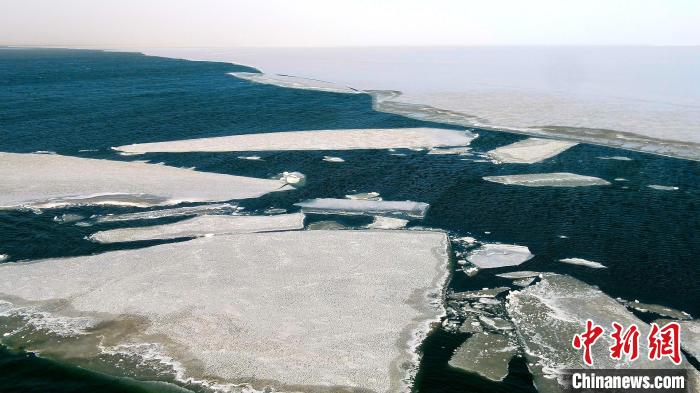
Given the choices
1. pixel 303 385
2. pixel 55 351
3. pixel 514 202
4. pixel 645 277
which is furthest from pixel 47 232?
pixel 645 277

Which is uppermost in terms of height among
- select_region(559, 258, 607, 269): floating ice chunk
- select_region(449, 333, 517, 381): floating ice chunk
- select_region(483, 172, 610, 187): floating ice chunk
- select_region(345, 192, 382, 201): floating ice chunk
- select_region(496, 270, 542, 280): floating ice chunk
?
select_region(483, 172, 610, 187): floating ice chunk

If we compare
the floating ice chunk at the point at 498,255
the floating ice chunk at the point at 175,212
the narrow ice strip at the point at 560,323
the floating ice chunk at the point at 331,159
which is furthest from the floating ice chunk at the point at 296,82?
the narrow ice strip at the point at 560,323

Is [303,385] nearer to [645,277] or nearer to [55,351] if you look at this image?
[55,351]

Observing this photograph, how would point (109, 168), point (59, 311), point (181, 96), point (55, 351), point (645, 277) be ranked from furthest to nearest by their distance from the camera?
1. point (181, 96)
2. point (109, 168)
3. point (645, 277)
4. point (59, 311)
5. point (55, 351)

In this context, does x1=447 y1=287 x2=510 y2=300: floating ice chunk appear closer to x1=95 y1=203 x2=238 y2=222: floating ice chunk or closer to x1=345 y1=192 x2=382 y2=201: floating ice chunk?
x1=345 y1=192 x2=382 y2=201: floating ice chunk

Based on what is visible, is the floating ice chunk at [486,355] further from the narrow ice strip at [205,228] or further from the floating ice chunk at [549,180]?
the floating ice chunk at [549,180]

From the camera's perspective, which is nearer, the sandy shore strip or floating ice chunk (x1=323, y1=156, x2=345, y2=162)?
the sandy shore strip

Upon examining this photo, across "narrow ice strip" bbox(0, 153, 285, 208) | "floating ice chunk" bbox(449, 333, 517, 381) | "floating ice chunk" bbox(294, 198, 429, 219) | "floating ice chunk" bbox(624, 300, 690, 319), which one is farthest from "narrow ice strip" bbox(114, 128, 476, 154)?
"floating ice chunk" bbox(449, 333, 517, 381)

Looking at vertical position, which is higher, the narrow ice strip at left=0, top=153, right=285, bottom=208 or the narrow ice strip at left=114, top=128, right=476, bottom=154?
the narrow ice strip at left=114, top=128, right=476, bottom=154
